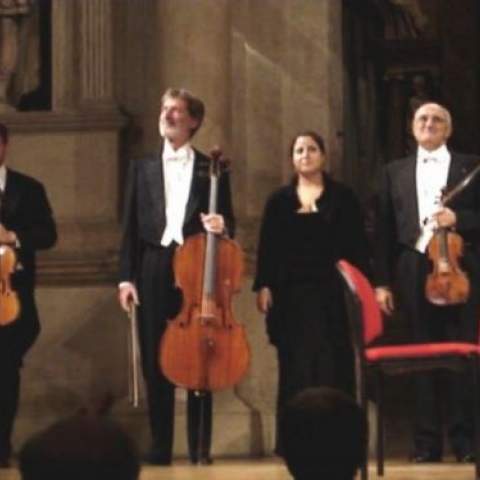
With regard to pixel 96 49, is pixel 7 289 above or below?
below

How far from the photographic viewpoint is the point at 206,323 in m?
5.99

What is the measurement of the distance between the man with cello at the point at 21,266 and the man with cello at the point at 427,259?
1441 mm

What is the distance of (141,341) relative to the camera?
6391 mm

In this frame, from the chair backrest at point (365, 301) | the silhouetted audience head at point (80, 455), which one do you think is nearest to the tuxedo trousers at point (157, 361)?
the chair backrest at point (365, 301)

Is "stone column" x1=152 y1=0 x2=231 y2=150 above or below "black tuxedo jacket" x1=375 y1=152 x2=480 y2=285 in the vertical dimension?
above

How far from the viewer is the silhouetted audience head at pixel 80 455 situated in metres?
2.24

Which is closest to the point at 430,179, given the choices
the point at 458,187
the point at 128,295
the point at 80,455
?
the point at 458,187

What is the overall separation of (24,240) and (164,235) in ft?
2.06

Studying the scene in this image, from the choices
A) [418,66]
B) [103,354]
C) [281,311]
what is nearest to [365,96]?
[418,66]

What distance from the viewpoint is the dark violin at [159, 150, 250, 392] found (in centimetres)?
599

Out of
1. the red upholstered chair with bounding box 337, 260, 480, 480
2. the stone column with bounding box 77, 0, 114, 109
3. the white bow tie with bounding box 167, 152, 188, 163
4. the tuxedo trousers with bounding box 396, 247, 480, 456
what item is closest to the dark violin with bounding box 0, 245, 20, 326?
the white bow tie with bounding box 167, 152, 188, 163

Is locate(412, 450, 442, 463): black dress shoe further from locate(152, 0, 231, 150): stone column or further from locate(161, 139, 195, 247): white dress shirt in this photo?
locate(152, 0, 231, 150): stone column

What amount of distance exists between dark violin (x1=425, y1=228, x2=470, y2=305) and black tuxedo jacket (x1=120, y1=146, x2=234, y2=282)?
2.79ft

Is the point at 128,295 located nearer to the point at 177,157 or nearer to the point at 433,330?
the point at 177,157
